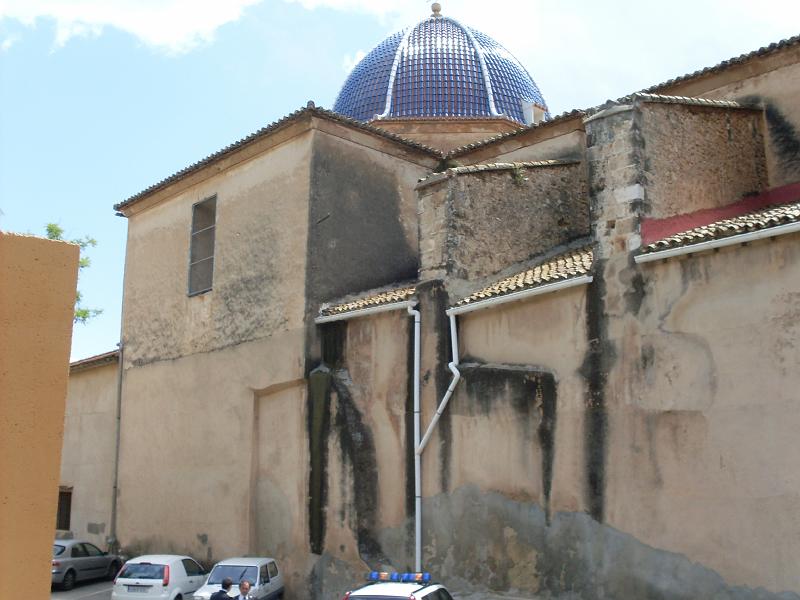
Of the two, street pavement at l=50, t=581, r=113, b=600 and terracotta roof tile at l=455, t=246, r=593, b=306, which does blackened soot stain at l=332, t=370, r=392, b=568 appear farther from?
street pavement at l=50, t=581, r=113, b=600

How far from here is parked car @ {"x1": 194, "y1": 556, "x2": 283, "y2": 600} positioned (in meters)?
13.7

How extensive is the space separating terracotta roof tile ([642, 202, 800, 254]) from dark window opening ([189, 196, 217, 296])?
10.6 metres

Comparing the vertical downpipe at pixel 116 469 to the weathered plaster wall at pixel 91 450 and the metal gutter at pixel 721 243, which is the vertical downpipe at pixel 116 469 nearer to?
the weathered plaster wall at pixel 91 450

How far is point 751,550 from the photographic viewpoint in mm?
9953

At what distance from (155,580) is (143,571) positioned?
1.12 feet

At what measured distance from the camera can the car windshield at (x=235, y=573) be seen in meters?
14.1

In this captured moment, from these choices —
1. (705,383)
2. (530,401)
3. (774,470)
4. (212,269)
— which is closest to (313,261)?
(212,269)

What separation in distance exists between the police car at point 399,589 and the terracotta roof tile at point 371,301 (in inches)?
215

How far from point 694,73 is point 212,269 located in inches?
406

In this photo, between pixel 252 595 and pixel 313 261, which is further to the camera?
pixel 313 261

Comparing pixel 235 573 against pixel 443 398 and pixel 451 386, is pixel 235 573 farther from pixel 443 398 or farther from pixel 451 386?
pixel 451 386

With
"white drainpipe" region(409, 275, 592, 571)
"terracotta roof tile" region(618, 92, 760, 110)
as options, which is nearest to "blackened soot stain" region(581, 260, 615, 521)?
"white drainpipe" region(409, 275, 592, 571)

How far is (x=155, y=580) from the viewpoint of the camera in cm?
1481

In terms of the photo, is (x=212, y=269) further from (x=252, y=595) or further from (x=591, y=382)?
(x=591, y=382)
